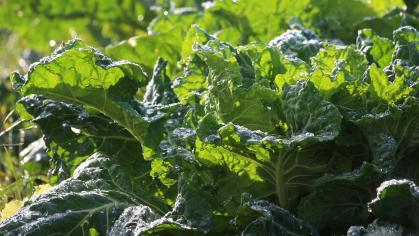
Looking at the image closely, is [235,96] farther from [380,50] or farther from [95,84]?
[380,50]

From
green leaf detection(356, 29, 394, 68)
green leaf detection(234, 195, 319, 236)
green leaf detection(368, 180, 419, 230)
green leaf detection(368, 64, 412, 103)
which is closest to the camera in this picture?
green leaf detection(368, 180, 419, 230)

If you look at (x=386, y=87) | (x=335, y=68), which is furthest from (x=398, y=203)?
(x=335, y=68)

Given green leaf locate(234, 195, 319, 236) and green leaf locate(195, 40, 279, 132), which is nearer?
green leaf locate(234, 195, 319, 236)

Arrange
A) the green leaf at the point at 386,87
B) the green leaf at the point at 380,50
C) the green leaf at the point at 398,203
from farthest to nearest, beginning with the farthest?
1. the green leaf at the point at 380,50
2. the green leaf at the point at 386,87
3. the green leaf at the point at 398,203

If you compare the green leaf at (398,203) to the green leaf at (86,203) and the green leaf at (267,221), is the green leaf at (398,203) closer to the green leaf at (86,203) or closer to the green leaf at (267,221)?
the green leaf at (267,221)

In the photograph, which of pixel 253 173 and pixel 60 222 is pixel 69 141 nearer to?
pixel 60 222

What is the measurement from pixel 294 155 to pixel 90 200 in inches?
28.8

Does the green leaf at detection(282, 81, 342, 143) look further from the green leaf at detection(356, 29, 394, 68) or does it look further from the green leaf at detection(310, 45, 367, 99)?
the green leaf at detection(356, 29, 394, 68)

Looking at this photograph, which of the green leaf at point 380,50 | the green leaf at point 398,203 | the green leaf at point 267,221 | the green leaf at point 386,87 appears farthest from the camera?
the green leaf at point 380,50

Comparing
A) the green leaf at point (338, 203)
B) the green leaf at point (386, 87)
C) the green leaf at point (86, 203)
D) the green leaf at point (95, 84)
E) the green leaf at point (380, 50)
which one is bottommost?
the green leaf at point (86, 203)

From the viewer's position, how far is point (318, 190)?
238cm

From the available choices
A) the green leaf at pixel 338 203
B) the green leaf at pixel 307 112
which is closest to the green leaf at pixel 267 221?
the green leaf at pixel 338 203

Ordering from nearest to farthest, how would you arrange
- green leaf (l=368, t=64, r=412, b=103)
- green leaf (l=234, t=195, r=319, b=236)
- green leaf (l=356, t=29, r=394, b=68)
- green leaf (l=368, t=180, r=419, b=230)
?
green leaf (l=368, t=180, r=419, b=230) < green leaf (l=234, t=195, r=319, b=236) < green leaf (l=368, t=64, r=412, b=103) < green leaf (l=356, t=29, r=394, b=68)

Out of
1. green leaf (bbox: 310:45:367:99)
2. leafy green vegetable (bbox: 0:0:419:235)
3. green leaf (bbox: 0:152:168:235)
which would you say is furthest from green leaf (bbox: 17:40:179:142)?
green leaf (bbox: 310:45:367:99)
